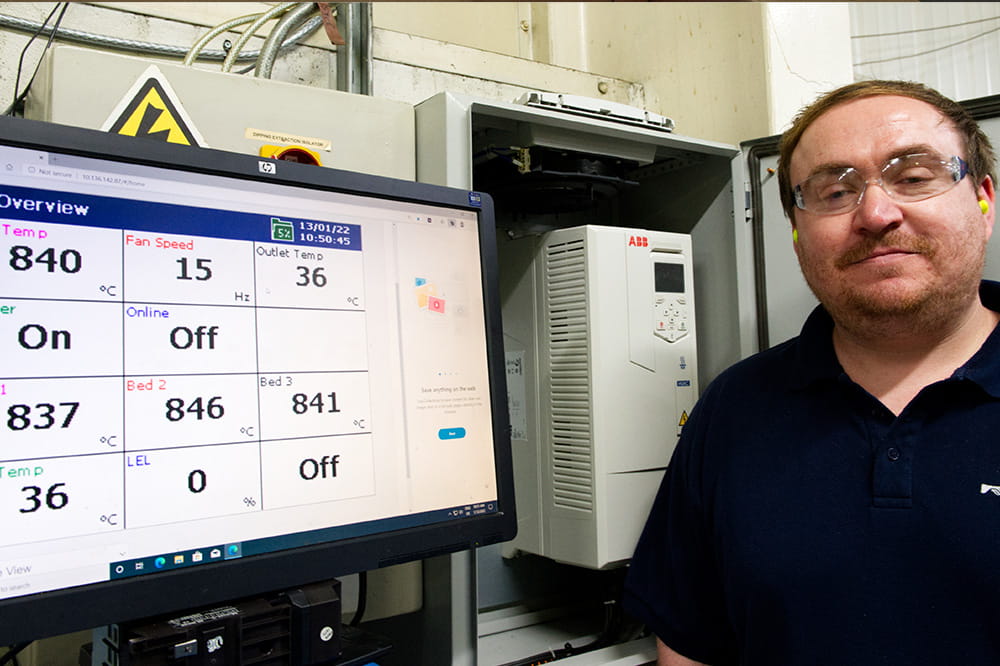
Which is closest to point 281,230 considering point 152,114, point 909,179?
point 152,114

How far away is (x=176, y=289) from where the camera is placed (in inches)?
25.6

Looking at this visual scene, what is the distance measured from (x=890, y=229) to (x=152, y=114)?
3.05 feet

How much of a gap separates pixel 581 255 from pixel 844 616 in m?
0.60

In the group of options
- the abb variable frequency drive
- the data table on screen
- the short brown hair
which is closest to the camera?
the data table on screen

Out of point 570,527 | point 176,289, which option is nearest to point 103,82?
point 176,289

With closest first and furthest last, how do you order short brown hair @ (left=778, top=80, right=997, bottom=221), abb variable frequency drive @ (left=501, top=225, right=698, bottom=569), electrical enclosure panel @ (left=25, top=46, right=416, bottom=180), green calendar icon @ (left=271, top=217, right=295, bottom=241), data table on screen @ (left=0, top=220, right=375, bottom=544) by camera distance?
data table on screen @ (left=0, top=220, right=375, bottom=544) < green calendar icon @ (left=271, top=217, right=295, bottom=241) < electrical enclosure panel @ (left=25, top=46, right=416, bottom=180) < short brown hair @ (left=778, top=80, right=997, bottom=221) < abb variable frequency drive @ (left=501, top=225, right=698, bottom=569)

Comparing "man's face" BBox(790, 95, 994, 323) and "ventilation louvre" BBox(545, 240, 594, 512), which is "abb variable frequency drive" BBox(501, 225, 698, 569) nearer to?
"ventilation louvre" BBox(545, 240, 594, 512)

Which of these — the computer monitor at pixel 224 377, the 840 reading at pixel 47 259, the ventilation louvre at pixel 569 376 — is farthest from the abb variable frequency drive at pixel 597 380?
the 840 reading at pixel 47 259

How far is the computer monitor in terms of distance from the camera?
1.91 feet

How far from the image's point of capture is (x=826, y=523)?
926mm

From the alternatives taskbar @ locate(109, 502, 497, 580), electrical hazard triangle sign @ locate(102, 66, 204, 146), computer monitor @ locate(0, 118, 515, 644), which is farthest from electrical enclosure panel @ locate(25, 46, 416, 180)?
taskbar @ locate(109, 502, 497, 580)

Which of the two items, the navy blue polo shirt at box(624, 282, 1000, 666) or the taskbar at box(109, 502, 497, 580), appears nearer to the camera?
the taskbar at box(109, 502, 497, 580)

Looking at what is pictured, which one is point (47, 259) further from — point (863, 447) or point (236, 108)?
point (863, 447)

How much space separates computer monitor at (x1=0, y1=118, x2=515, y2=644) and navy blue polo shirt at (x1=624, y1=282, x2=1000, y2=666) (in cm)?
36
